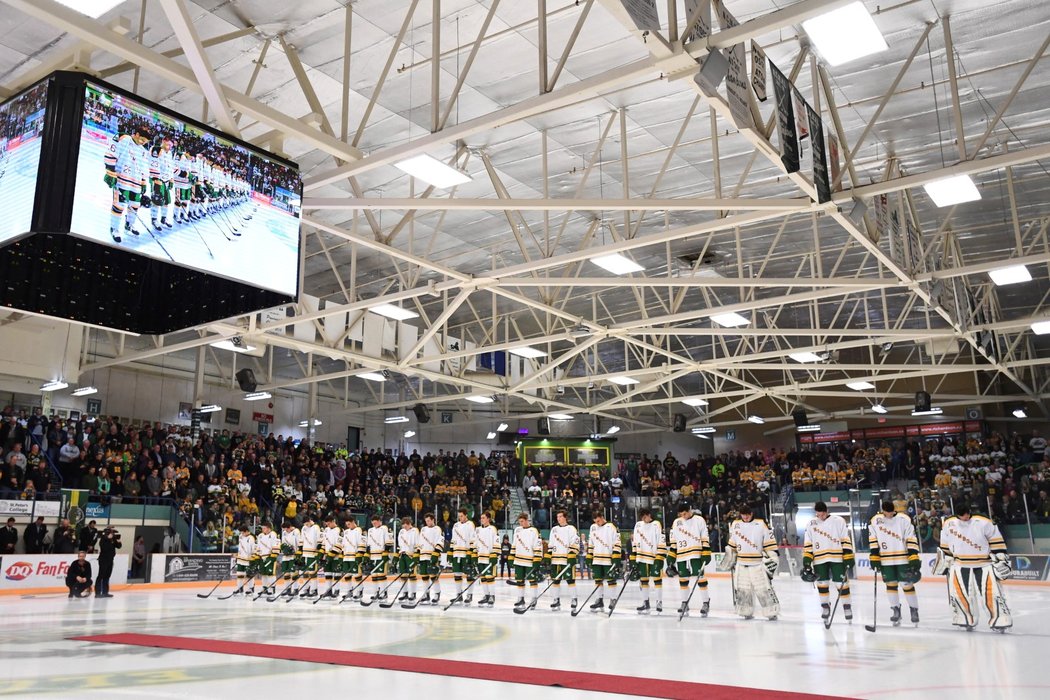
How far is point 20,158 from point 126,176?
0.84m

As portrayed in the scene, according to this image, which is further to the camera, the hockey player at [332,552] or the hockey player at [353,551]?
the hockey player at [332,552]

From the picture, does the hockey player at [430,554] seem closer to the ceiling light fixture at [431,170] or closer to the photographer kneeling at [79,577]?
the ceiling light fixture at [431,170]

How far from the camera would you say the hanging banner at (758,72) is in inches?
376

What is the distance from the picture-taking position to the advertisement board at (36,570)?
19.0 metres

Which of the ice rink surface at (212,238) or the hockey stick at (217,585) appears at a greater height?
the ice rink surface at (212,238)

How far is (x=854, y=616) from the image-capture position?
41.0ft

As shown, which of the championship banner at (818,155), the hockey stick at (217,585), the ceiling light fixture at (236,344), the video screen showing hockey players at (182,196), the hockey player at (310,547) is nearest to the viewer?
the video screen showing hockey players at (182,196)

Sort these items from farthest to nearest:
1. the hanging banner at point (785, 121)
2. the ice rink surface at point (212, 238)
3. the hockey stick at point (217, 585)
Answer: the hockey stick at point (217, 585), the hanging banner at point (785, 121), the ice rink surface at point (212, 238)

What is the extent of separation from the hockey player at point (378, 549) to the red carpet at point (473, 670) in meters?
6.70

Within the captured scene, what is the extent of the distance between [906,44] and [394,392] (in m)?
30.3

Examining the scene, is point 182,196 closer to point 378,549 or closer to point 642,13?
point 642,13

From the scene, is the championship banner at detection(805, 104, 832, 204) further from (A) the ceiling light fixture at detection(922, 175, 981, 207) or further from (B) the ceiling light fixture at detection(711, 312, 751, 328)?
(B) the ceiling light fixture at detection(711, 312, 751, 328)

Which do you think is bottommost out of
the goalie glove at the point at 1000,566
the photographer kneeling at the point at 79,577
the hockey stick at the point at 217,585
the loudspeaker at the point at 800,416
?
the hockey stick at the point at 217,585

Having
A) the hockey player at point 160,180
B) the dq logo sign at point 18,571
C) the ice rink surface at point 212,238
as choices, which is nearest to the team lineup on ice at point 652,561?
the dq logo sign at point 18,571
